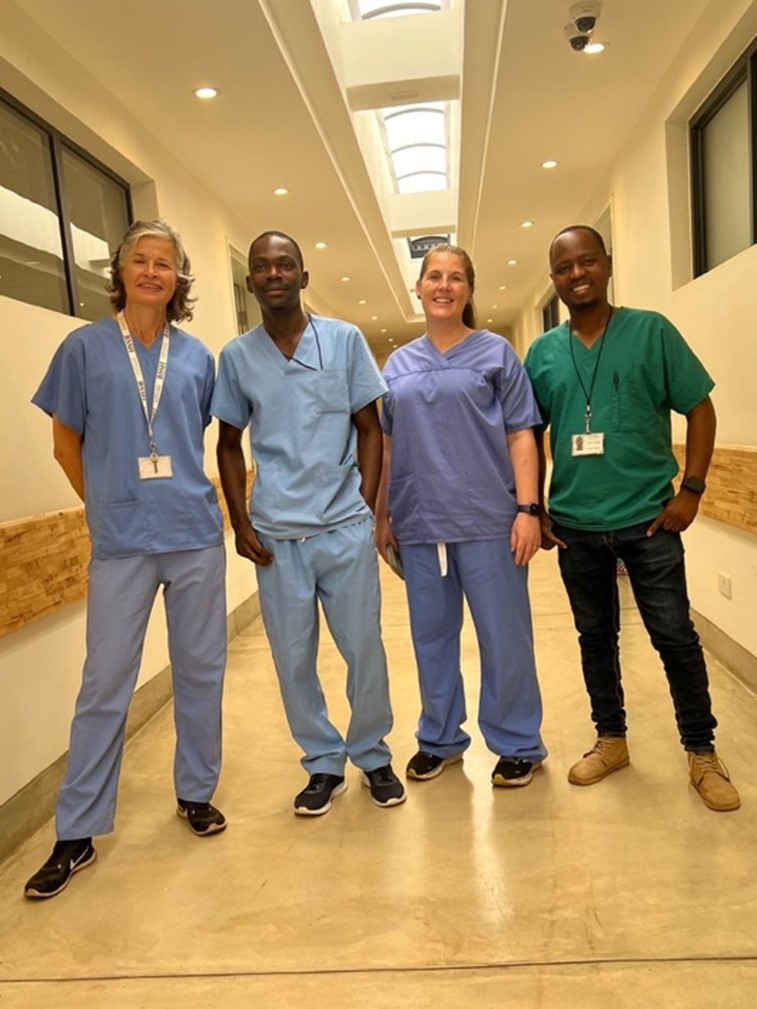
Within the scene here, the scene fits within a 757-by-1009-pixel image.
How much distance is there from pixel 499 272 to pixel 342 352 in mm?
6746

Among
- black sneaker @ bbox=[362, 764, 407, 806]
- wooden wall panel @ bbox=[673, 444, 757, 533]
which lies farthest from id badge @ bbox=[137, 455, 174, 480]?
wooden wall panel @ bbox=[673, 444, 757, 533]

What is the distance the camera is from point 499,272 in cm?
835

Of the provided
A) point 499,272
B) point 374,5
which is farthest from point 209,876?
point 499,272

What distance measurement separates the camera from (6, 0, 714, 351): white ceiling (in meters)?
2.82

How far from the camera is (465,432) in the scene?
6.91ft

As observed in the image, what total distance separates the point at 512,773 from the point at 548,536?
682 mm

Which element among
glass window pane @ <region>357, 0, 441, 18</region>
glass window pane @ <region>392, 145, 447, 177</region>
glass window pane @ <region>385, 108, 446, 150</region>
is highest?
glass window pane @ <region>385, 108, 446, 150</region>

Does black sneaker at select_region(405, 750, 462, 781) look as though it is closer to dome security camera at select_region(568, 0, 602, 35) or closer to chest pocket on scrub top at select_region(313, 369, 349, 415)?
chest pocket on scrub top at select_region(313, 369, 349, 415)

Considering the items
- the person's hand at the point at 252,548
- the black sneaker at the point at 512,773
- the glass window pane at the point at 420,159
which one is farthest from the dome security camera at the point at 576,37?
the glass window pane at the point at 420,159

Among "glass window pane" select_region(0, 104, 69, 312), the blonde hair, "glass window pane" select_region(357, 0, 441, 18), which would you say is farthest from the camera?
"glass window pane" select_region(357, 0, 441, 18)

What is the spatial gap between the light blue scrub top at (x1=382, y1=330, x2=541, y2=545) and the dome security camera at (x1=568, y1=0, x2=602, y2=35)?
5.24 feet

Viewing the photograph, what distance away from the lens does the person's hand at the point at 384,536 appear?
2.28 metres

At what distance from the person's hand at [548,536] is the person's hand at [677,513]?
0.81ft

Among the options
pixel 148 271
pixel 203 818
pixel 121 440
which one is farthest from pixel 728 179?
pixel 203 818
